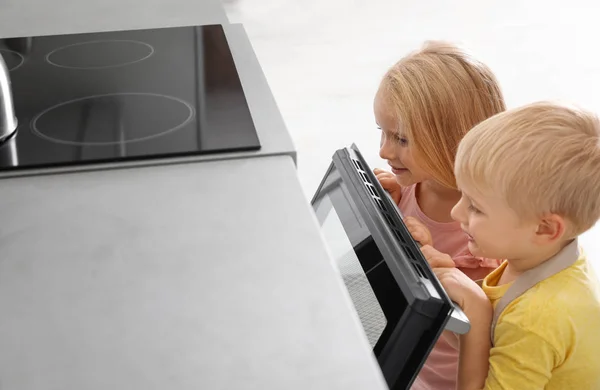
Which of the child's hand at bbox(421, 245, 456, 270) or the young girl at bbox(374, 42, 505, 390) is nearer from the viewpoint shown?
the child's hand at bbox(421, 245, 456, 270)

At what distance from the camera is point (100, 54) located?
4.57ft

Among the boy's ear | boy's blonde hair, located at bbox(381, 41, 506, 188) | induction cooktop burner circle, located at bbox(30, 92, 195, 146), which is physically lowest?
the boy's ear

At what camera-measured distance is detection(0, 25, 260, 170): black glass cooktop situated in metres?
1.00

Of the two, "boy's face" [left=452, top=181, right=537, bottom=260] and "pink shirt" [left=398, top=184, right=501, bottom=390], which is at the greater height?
"boy's face" [left=452, top=181, right=537, bottom=260]

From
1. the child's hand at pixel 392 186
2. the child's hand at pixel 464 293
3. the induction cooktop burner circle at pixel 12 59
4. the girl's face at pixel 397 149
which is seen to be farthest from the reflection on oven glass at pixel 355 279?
the induction cooktop burner circle at pixel 12 59

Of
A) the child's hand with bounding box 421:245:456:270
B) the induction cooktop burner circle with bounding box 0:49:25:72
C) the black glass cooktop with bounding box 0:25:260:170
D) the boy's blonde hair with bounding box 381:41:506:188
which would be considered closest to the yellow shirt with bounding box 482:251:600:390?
the child's hand with bounding box 421:245:456:270

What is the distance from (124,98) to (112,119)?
9 centimetres

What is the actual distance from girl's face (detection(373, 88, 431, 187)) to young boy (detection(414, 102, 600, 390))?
0.85 feet

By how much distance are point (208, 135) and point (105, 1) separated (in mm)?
834

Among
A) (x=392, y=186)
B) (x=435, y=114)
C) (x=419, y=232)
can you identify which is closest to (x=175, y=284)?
(x=419, y=232)

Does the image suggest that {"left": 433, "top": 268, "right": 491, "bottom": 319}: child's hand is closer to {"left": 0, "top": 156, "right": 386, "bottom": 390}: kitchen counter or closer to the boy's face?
the boy's face

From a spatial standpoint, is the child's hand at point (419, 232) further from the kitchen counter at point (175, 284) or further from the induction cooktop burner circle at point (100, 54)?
the induction cooktop burner circle at point (100, 54)

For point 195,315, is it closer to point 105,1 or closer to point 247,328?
point 247,328

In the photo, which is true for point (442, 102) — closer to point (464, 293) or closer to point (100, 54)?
point (464, 293)
